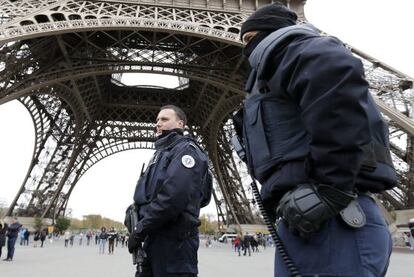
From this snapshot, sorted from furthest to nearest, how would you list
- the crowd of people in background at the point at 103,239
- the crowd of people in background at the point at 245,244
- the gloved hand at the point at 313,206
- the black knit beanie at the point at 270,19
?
the crowd of people in background at the point at 245,244
the crowd of people in background at the point at 103,239
the black knit beanie at the point at 270,19
the gloved hand at the point at 313,206

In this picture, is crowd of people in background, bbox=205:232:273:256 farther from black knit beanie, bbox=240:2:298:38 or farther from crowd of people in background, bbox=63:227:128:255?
black knit beanie, bbox=240:2:298:38

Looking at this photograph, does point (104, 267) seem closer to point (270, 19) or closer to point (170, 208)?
point (170, 208)

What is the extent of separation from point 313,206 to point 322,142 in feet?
0.76

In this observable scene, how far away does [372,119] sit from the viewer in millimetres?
1829

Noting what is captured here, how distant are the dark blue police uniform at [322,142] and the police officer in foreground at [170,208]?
1.19 metres

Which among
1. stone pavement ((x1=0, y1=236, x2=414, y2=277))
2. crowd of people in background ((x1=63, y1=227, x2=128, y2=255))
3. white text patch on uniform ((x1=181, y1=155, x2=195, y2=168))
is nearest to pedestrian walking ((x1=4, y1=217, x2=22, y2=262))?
stone pavement ((x1=0, y1=236, x2=414, y2=277))

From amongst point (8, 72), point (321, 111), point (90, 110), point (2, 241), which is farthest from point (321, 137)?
point (90, 110)

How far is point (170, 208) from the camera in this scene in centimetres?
295

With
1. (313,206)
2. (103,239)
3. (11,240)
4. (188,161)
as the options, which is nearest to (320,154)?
(313,206)

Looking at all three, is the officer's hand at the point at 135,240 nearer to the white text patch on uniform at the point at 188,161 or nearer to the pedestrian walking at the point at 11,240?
the white text patch on uniform at the point at 188,161

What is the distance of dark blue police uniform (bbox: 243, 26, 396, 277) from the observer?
1.58m

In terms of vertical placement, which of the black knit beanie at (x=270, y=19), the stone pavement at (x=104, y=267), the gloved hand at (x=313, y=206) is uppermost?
the black knit beanie at (x=270, y=19)

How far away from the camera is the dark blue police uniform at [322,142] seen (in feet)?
5.17

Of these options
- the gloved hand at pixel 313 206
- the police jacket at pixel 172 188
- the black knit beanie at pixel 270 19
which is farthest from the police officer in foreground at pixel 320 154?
the police jacket at pixel 172 188
